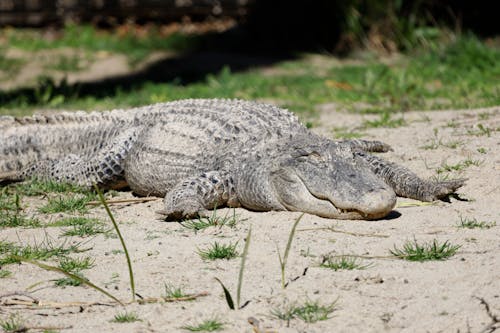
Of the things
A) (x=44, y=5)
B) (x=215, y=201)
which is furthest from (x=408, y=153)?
(x=44, y=5)

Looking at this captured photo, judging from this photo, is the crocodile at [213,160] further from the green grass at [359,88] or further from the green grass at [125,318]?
the green grass at [359,88]

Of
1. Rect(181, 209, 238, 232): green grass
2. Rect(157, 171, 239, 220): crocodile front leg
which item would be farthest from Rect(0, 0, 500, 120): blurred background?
Rect(181, 209, 238, 232): green grass

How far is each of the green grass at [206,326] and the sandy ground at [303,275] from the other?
46 millimetres

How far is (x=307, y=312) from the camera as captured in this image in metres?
3.47

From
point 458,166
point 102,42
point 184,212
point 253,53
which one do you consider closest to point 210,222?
point 184,212

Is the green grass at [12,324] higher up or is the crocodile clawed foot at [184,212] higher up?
the green grass at [12,324]

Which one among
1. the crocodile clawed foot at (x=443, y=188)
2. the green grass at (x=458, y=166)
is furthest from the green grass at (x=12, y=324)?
the green grass at (x=458, y=166)

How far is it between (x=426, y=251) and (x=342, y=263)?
437mm

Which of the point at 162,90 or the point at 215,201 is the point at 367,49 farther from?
the point at 215,201

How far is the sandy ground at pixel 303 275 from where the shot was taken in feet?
11.3

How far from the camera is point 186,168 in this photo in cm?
575

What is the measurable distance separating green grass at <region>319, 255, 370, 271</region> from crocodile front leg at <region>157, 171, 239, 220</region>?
1.25 m

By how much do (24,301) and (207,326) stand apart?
964 mm

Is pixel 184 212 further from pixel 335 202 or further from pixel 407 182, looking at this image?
pixel 407 182
